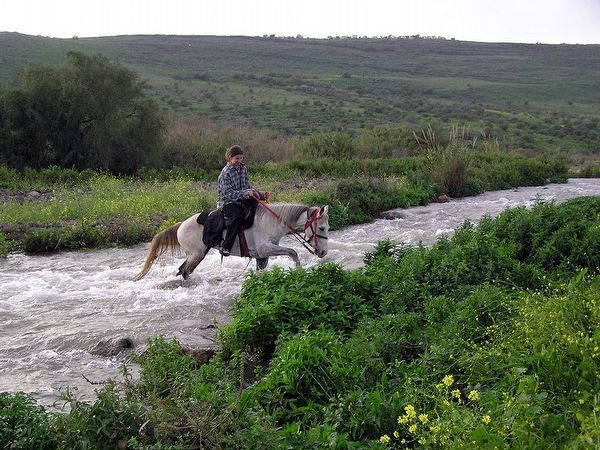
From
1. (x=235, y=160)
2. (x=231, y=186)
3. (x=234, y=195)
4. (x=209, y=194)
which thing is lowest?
(x=209, y=194)

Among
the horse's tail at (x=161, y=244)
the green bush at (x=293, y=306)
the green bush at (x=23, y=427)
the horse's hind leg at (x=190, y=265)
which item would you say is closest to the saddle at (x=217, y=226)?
the horse's hind leg at (x=190, y=265)

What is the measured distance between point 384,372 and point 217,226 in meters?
5.30

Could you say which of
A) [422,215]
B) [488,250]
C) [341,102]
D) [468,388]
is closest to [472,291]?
[488,250]

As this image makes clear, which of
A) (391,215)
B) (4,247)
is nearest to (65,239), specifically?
(4,247)

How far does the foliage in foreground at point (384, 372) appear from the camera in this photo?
459 cm

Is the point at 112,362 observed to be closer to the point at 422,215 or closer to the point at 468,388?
the point at 468,388

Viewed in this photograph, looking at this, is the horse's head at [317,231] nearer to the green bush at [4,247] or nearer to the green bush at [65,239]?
the green bush at [65,239]

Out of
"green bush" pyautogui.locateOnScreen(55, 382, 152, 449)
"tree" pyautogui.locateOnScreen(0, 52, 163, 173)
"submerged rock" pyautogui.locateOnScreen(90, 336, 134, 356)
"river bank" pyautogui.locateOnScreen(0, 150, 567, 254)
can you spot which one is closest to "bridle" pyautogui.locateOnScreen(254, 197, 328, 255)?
"submerged rock" pyautogui.locateOnScreen(90, 336, 134, 356)

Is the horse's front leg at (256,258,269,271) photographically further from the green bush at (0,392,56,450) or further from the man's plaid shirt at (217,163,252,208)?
the green bush at (0,392,56,450)

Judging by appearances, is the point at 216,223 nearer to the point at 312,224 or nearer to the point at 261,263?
the point at 261,263

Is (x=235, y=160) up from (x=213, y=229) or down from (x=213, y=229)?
up

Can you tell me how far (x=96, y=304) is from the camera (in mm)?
10016

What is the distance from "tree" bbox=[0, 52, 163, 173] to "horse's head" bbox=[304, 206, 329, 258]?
1506 cm

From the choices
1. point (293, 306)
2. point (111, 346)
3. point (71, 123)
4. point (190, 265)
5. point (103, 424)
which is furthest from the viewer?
point (71, 123)
